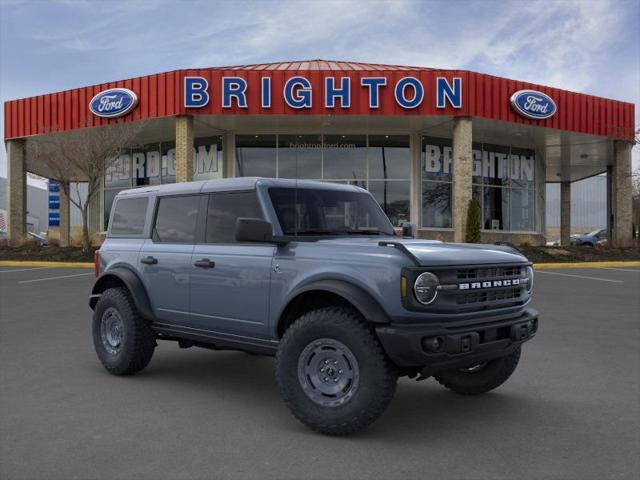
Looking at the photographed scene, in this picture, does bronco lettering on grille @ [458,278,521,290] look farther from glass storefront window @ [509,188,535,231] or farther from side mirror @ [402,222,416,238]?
glass storefront window @ [509,188,535,231]

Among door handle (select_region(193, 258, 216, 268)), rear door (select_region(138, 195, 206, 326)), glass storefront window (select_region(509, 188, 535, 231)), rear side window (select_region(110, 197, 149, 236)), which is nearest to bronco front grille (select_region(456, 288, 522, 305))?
door handle (select_region(193, 258, 216, 268))

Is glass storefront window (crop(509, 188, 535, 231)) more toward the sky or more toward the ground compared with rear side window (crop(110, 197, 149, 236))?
more toward the sky

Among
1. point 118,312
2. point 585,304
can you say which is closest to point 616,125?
point 585,304

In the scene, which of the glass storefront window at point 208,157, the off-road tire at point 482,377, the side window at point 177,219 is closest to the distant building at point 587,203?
the glass storefront window at point 208,157

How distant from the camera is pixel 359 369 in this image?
4.00 metres

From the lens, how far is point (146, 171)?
2761 centimetres

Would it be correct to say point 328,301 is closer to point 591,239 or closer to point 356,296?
point 356,296

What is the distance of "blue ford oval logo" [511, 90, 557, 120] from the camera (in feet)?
72.8

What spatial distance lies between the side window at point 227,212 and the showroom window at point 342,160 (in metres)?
19.3

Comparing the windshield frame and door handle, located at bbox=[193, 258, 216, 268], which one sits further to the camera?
door handle, located at bbox=[193, 258, 216, 268]

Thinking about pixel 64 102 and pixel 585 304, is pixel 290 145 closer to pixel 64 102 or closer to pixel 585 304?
pixel 64 102

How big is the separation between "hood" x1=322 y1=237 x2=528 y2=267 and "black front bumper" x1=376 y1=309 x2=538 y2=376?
0.43 metres

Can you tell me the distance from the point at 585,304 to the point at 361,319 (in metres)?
8.42

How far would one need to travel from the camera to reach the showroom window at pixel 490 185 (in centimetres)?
2553
